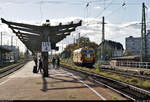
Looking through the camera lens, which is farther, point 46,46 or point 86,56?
point 86,56

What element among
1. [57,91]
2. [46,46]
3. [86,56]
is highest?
[46,46]

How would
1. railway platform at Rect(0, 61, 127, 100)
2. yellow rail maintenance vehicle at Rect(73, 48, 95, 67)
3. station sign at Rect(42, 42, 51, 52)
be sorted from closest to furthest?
railway platform at Rect(0, 61, 127, 100) < station sign at Rect(42, 42, 51, 52) < yellow rail maintenance vehicle at Rect(73, 48, 95, 67)

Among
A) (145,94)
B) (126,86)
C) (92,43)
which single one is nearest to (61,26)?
(126,86)

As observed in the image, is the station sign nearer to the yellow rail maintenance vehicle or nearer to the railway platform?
the railway platform

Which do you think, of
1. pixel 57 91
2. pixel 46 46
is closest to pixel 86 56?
pixel 46 46

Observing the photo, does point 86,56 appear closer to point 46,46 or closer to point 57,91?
point 46,46

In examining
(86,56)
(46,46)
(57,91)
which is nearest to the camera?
(57,91)

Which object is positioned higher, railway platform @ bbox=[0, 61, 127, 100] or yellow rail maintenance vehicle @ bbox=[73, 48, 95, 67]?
yellow rail maintenance vehicle @ bbox=[73, 48, 95, 67]

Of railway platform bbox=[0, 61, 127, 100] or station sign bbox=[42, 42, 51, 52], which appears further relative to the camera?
station sign bbox=[42, 42, 51, 52]

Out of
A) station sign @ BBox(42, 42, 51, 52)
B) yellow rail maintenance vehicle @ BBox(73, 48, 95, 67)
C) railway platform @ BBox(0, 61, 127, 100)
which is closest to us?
railway platform @ BBox(0, 61, 127, 100)

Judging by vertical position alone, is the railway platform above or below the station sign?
below

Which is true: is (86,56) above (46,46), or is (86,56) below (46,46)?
below

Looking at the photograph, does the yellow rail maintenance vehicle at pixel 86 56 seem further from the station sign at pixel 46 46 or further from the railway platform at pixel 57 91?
the railway platform at pixel 57 91

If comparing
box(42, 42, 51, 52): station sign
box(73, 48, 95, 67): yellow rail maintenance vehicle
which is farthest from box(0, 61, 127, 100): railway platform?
box(73, 48, 95, 67): yellow rail maintenance vehicle
